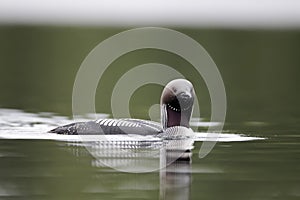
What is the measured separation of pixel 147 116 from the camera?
1336cm

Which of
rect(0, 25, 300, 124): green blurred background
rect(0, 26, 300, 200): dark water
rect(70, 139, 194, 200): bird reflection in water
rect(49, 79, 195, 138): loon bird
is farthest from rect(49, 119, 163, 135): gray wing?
rect(0, 25, 300, 124): green blurred background

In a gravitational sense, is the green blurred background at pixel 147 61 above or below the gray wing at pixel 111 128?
above

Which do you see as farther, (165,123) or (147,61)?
(147,61)

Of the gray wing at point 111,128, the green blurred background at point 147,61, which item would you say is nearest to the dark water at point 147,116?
the green blurred background at point 147,61

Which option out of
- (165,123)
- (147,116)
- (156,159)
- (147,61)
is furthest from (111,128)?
(147,61)

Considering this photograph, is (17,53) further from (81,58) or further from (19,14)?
(19,14)

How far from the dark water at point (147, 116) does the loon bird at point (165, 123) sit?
438mm

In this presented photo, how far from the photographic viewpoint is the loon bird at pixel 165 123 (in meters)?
10.8

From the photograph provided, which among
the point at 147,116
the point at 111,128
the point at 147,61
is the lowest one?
the point at 111,128

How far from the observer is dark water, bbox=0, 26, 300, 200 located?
820cm

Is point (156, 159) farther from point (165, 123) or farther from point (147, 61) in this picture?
point (147, 61)

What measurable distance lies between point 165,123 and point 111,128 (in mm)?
584

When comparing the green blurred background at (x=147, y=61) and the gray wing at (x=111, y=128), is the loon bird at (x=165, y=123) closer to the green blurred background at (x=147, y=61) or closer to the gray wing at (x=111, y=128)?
the gray wing at (x=111, y=128)

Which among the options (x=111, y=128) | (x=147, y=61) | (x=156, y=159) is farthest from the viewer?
(x=147, y=61)
